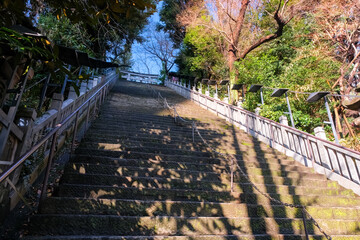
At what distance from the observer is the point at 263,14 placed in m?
16.0

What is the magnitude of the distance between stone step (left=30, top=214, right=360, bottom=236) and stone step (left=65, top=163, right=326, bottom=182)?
118 centimetres

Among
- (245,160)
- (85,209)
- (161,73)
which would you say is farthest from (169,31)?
(85,209)

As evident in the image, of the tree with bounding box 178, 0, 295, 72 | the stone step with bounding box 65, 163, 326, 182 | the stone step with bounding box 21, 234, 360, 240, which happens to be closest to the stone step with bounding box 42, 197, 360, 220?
the stone step with bounding box 21, 234, 360, 240

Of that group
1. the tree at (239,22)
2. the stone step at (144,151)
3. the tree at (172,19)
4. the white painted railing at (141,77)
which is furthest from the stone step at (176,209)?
the white painted railing at (141,77)

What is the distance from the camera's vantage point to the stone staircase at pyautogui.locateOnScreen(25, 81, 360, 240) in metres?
2.54

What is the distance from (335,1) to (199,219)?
1445 centimetres

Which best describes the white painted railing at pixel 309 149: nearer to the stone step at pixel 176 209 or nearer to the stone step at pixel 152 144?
the stone step at pixel 152 144

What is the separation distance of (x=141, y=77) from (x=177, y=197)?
1138 inches

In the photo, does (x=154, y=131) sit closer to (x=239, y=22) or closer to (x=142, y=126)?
(x=142, y=126)

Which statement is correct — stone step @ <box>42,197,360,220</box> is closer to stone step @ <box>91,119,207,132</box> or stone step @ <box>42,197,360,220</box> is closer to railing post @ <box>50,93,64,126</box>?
railing post @ <box>50,93,64,126</box>

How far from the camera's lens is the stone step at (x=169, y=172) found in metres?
3.56

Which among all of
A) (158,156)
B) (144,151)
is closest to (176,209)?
(158,156)

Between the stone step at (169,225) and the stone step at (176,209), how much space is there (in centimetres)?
19

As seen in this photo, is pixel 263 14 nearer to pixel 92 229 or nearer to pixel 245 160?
pixel 245 160
